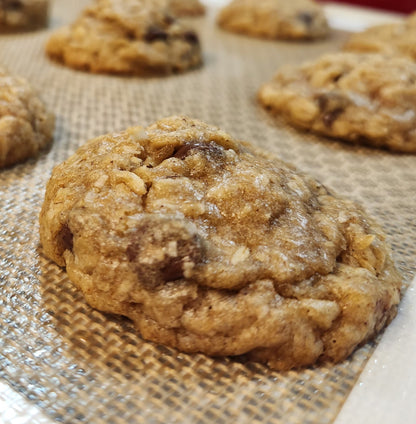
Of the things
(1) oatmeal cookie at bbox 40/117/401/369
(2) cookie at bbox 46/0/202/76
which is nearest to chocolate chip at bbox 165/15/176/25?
(2) cookie at bbox 46/0/202/76

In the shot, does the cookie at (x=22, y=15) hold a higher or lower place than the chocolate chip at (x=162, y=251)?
lower

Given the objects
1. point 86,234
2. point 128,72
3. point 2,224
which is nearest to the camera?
point 86,234

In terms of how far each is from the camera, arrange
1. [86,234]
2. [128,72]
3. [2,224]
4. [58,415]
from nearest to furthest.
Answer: [58,415]
[86,234]
[2,224]
[128,72]

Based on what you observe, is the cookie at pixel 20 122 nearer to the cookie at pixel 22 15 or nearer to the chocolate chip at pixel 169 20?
the chocolate chip at pixel 169 20

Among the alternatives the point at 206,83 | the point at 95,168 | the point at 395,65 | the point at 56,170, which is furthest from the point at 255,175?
the point at 206,83

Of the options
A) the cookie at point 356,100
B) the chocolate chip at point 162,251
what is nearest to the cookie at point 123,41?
the cookie at point 356,100

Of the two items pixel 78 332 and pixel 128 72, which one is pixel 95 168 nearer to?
pixel 78 332

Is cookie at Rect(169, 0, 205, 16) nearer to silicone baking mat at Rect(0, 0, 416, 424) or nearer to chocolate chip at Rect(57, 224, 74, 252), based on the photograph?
silicone baking mat at Rect(0, 0, 416, 424)
